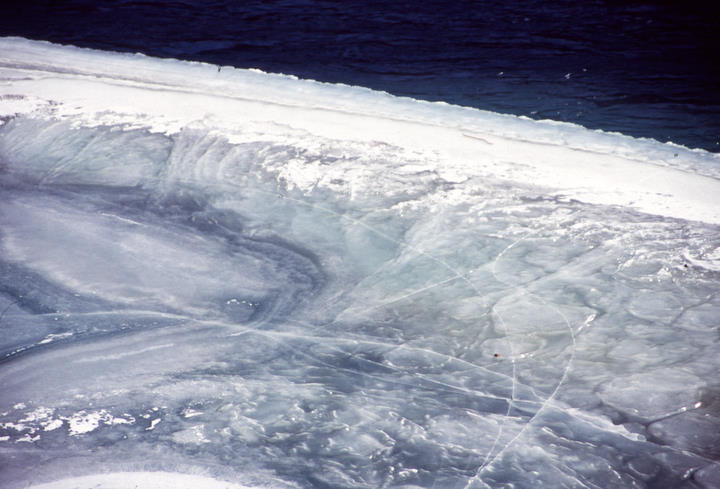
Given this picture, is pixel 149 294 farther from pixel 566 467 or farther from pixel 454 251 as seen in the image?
pixel 566 467

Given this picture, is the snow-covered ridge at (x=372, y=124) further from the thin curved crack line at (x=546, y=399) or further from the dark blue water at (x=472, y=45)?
the thin curved crack line at (x=546, y=399)

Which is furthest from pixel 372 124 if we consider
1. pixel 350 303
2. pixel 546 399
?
pixel 546 399

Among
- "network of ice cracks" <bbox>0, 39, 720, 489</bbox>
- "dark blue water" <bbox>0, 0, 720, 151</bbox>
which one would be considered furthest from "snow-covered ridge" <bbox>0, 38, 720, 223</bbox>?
"dark blue water" <bbox>0, 0, 720, 151</bbox>

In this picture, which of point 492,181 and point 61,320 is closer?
point 61,320

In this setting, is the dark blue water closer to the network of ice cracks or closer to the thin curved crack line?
the network of ice cracks

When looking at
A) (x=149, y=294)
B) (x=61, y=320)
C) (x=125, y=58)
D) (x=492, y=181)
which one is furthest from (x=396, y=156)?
(x=125, y=58)

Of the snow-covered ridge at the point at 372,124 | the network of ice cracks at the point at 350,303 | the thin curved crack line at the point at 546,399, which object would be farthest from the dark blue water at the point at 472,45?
the thin curved crack line at the point at 546,399

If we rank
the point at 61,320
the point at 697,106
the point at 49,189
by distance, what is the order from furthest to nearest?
the point at 697,106, the point at 49,189, the point at 61,320
